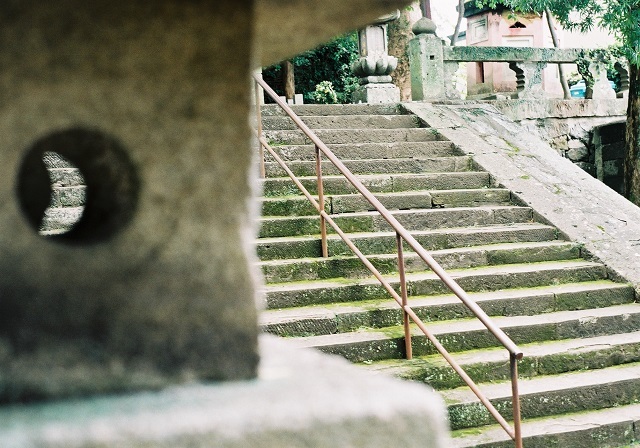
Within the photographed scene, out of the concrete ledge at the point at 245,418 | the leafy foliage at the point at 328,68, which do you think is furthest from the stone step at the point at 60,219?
the leafy foliage at the point at 328,68

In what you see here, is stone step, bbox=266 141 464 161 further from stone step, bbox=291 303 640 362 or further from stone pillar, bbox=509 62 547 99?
stone pillar, bbox=509 62 547 99

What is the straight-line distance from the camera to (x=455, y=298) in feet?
18.7

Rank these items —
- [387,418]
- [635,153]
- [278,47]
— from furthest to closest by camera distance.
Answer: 1. [635,153]
2. [278,47]
3. [387,418]

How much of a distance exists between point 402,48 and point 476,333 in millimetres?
13409

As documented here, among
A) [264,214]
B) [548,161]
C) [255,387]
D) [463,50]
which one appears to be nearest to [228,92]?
[255,387]

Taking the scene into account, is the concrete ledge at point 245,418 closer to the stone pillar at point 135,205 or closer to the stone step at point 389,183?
the stone pillar at point 135,205

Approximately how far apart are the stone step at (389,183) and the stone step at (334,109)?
4.74 feet

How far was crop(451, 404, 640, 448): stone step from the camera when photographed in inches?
178

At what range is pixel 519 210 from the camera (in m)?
7.02

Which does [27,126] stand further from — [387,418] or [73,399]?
[387,418]

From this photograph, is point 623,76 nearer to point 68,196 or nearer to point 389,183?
point 389,183

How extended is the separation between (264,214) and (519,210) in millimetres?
2393

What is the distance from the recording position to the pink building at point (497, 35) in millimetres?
17297

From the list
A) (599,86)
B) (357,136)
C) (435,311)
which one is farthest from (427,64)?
(435,311)
